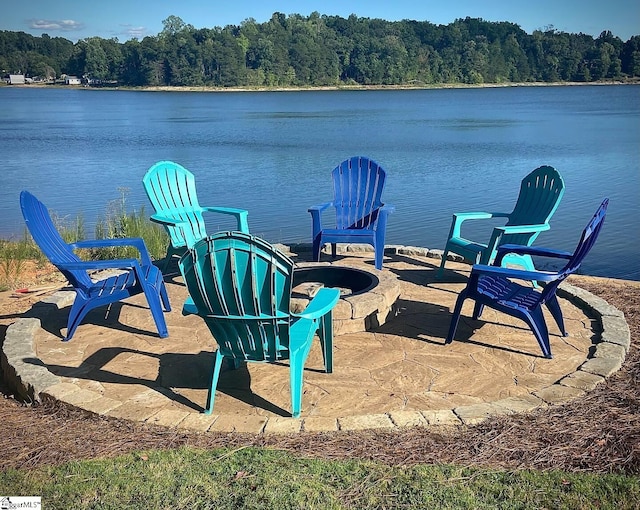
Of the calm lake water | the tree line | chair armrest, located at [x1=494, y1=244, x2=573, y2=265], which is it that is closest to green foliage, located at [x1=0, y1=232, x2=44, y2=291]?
the calm lake water

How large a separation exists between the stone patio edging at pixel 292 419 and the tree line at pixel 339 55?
3068 inches

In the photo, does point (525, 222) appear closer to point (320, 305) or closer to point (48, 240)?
point (320, 305)

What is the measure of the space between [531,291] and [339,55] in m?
87.3

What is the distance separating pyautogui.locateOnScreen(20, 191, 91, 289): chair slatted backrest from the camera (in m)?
3.89

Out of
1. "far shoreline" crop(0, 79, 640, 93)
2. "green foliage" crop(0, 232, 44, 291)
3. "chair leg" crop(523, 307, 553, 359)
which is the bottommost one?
"green foliage" crop(0, 232, 44, 291)

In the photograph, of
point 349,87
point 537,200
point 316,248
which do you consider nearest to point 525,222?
point 537,200

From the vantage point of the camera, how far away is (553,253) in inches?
159

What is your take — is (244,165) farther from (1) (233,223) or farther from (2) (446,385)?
(2) (446,385)

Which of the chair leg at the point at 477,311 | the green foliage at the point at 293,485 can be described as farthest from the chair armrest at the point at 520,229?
the green foliage at the point at 293,485

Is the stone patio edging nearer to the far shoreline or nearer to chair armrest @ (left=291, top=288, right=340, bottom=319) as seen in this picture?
chair armrest @ (left=291, top=288, right=340, bottom=319)

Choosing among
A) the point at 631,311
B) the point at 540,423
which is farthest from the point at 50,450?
the point at 631,311

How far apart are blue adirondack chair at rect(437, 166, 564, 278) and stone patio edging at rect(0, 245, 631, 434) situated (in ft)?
3.32

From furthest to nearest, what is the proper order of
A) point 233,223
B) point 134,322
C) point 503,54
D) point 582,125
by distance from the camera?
point 503,54 < point 582,125 < point 233,223 < point 134,322

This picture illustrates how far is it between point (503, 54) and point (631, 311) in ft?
311
